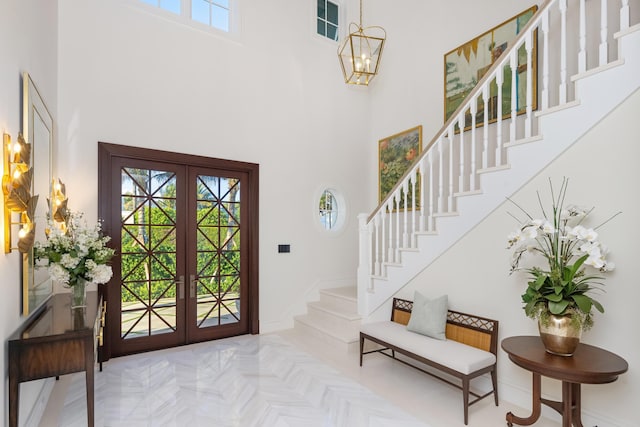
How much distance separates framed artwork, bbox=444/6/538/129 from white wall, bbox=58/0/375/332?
5.90 feet

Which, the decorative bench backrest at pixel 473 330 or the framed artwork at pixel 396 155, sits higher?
the framed artwork at pixel 396 155

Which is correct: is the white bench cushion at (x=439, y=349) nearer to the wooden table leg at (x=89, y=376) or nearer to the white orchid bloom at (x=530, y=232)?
the white orchid bloom at (x=530, y=232)

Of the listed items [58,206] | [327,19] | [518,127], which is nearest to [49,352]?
[58,206]

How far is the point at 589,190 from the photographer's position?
2686 millimetres

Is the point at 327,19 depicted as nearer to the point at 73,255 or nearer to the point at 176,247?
the point at 176,247

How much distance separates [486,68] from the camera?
439 centimetres

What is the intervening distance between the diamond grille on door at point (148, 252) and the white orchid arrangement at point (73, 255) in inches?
50.7

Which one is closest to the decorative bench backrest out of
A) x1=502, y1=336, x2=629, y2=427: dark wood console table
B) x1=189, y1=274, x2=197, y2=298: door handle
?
x1=502, y1=336, x2=629, y2=427: dark wood console table

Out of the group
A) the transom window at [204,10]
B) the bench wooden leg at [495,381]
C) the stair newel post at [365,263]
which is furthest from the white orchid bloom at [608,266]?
the transom window at [204,10]

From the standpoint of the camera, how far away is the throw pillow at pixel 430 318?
3.42 m

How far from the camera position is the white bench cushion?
2895 mm

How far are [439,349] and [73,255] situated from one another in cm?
322

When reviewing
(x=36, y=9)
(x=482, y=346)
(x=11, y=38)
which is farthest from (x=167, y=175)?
(x=482, y=346)

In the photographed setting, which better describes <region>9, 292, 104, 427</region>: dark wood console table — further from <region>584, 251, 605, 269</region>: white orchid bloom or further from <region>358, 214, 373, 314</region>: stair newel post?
<region>584, 251, 605, 269</region>: white orchid bloom
